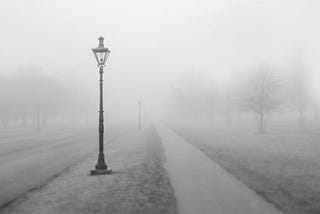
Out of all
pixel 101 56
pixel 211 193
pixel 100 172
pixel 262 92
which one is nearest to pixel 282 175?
pixel 211 193

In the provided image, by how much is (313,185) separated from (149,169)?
703 centimetres

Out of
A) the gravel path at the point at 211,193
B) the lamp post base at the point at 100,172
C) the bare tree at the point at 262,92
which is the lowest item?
the lamp post base at the point at 100,172

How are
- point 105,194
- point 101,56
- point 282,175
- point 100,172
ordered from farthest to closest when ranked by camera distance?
point 101,56, point 100,172, point 282,175, point 105,194

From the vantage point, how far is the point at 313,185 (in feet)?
33.9

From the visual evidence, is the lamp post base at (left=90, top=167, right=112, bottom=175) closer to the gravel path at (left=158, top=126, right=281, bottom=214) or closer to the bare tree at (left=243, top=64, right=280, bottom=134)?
the gravel path at (left=158, top=126, right=281, bottom=214)

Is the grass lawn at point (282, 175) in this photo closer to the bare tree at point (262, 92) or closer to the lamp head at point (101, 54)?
the lamp head at point (101, 54)

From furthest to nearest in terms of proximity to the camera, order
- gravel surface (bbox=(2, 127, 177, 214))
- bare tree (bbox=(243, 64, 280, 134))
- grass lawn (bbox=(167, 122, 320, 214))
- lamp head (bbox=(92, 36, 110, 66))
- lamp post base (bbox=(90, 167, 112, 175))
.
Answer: bare tree (bbox=(243, 64, 280, 134)) < lamp head (bbox=(92, 36, 110, 66)) < lamp post base (bbox=(90, 167, 112, 175)) < grass lawn (bbox=(167, 122, 320, 214)) < gravel surface (bbox=(2, 127, 177, 214))

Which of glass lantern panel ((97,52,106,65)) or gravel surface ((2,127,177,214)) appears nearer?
gravel surface ((2,127,177,214))

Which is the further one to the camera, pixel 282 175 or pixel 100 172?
pixel 100 172

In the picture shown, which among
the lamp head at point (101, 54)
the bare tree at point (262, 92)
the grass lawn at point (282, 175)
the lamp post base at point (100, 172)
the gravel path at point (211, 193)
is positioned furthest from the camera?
the bare tree at point (262, 92)

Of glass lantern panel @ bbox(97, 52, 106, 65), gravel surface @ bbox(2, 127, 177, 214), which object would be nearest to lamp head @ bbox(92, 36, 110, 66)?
glass lantern panel @ bbox(97, 52, 106, 65)

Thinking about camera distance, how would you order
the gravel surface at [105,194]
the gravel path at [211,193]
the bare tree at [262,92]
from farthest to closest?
1. the bare tree at [262,92]
2. the gravel surface at [105,194]
3. the gravel path at [211,193]

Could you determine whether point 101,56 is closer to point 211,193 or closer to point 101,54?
point 101,54

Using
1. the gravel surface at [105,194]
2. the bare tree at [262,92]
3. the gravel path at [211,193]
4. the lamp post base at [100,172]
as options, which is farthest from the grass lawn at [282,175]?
the bare tree at [262,92]
